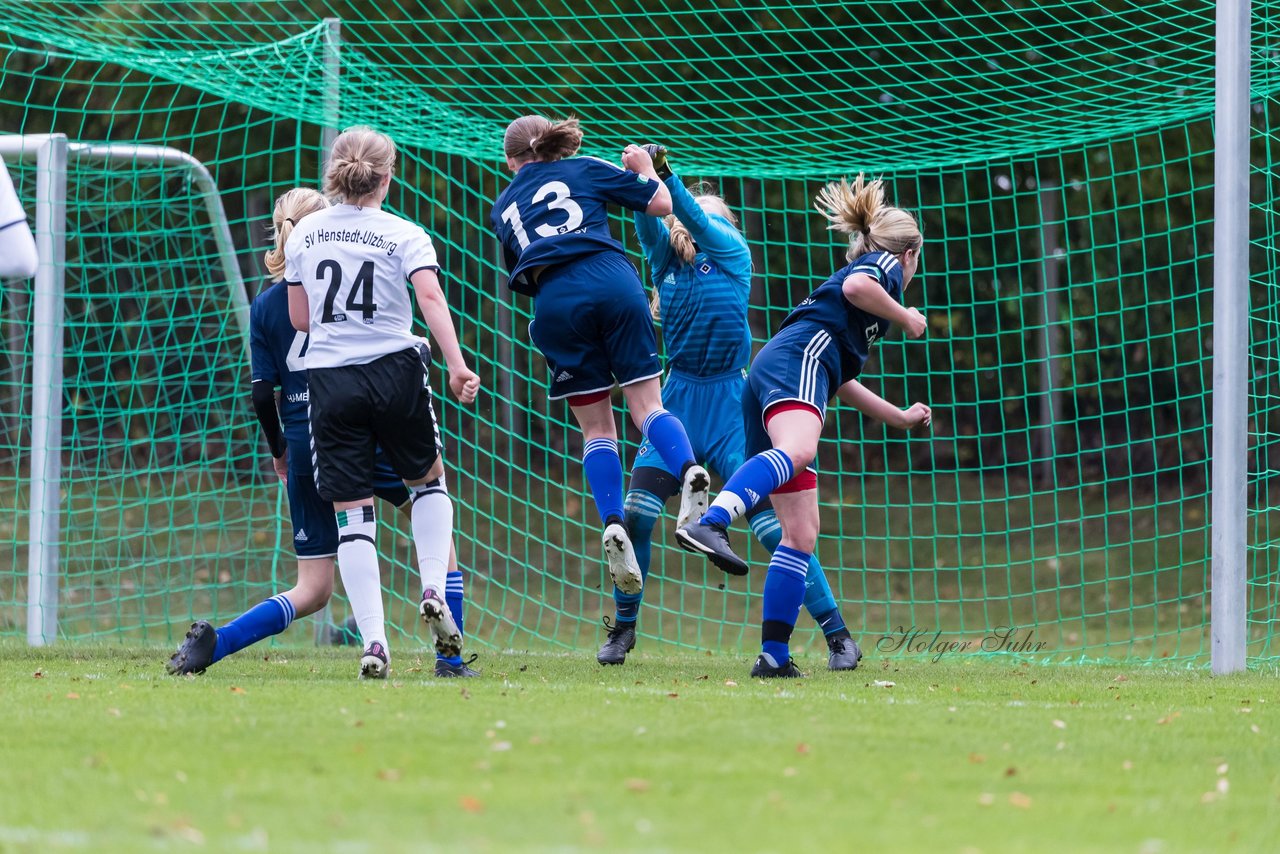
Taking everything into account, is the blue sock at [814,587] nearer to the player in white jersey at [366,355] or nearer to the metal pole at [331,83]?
the player in white jersey at [366,355]

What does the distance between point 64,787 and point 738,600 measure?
886 cm

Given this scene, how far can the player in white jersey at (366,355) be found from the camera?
17.3 feet

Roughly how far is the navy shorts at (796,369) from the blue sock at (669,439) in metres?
0.35

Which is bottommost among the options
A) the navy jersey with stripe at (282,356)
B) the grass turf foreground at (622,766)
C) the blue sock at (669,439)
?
the grass turf foreground at (622,766)

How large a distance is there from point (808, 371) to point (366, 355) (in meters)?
1.61

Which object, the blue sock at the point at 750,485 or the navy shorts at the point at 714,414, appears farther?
the navy shorts at the point at 714,414

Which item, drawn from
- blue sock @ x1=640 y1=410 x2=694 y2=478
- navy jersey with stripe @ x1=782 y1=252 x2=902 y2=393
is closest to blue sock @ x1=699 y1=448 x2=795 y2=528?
blue sock @ x1=640 y1=410 x2=694 y2=478

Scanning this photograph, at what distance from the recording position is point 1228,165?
6.34 metres

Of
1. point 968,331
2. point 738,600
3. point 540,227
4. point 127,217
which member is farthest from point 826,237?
point 540,227

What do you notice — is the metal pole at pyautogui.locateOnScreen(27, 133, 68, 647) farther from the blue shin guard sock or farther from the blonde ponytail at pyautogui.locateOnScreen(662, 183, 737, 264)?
the blue shin guard sock

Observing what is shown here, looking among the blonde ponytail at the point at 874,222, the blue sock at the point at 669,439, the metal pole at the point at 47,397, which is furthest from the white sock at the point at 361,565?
the metal pole at the point at 47,397

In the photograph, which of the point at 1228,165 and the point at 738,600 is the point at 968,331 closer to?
the point at 738,600

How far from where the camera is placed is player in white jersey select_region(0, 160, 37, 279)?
400 cm

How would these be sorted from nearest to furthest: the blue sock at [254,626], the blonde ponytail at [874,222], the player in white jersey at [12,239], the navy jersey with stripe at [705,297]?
1. the player in white jersey at [12,239]
2. the blue sock at [254,626]
3. the blonde ponytail at [874,222]
4. the navy jersey with stripe at [705,297]
